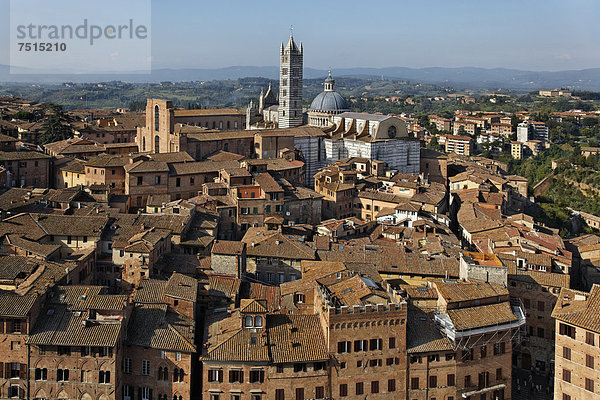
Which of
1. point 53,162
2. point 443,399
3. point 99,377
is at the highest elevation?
point 53,162

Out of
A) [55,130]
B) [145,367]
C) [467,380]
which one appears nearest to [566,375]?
[467,380]

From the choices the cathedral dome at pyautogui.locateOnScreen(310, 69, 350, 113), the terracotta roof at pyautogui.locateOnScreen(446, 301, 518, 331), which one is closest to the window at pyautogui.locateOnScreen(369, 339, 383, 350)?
the terracotta roof at pyautogui.locateOnScreen(446, 301, 518, 331)

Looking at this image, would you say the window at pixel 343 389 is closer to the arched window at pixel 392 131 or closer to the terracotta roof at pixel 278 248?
the terracotta roof at pixel 278 248

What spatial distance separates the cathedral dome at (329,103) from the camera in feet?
234

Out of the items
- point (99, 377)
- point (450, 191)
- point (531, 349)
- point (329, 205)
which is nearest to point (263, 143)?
point (329, 205)

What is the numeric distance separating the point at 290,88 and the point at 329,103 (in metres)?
4.75

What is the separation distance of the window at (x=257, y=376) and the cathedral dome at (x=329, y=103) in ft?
159

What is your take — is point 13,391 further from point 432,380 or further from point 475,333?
point 475,333

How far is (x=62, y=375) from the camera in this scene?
81.8 feet

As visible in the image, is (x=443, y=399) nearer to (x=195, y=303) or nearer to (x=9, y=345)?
(x=195, y=303)

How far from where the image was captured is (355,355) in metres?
26.4

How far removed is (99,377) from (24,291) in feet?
16.3

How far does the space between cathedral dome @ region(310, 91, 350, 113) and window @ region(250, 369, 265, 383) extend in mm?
48361

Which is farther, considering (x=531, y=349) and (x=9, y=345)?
(x=531, y=349)
